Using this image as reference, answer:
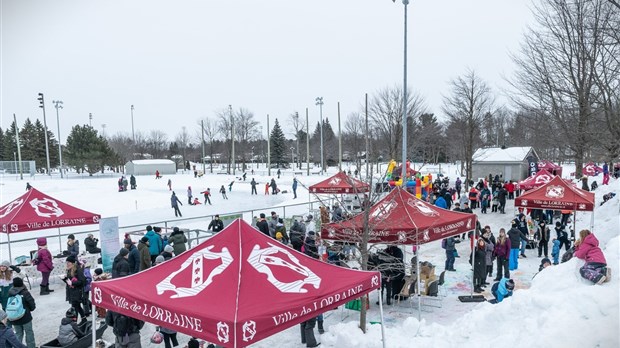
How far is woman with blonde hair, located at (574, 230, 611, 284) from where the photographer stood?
6.64 meters

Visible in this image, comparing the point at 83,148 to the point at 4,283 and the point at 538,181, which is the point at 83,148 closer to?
the point at 4,283

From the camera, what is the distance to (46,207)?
504 inches

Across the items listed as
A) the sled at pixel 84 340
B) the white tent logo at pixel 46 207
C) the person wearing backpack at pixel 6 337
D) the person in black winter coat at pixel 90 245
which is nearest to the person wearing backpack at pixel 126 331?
the sled at pixel 84 340

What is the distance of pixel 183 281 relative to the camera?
5320 mm

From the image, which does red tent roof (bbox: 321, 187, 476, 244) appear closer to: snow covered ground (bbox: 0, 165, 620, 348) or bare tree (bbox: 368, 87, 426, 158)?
snow covered ground (bbox: 0, 165, 620, 348)

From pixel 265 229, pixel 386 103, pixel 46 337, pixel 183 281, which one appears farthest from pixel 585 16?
pixel 386 103

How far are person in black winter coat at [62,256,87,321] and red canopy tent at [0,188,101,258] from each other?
3723 millimetres

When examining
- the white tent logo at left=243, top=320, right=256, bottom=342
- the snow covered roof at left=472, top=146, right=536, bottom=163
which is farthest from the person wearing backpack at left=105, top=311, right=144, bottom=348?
the snow covered roof at left=472, top=146, right=536, bottom=163

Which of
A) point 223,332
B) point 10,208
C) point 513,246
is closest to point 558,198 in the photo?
point 513,246

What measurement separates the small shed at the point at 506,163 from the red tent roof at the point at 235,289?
40.1 metres

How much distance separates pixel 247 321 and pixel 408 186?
61.9 ft

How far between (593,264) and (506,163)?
125 ft

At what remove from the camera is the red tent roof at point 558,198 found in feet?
41.4

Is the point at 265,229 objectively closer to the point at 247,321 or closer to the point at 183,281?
the point at 183,281
